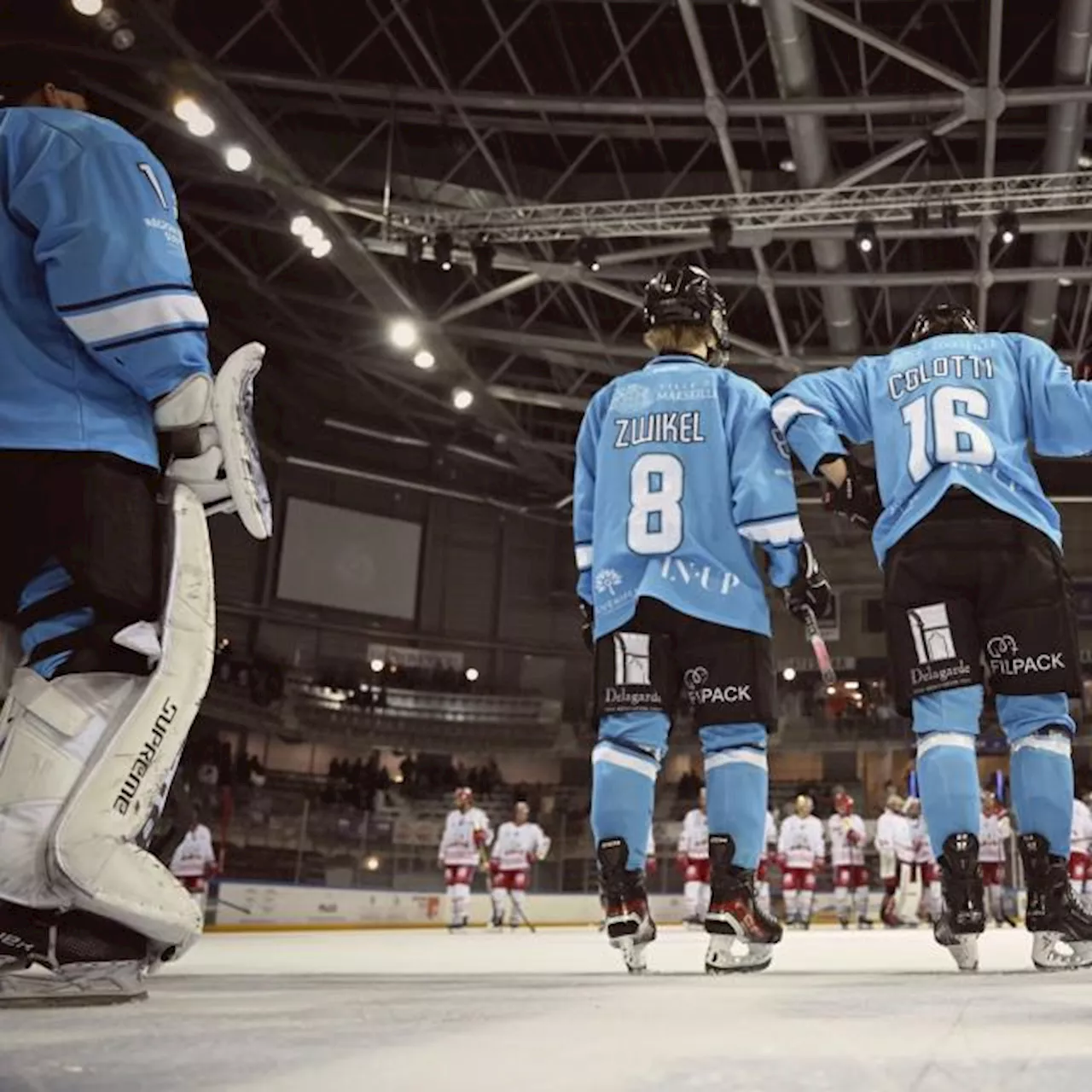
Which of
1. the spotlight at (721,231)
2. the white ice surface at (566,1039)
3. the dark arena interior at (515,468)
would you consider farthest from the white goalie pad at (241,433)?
the spotlight at (721,231)

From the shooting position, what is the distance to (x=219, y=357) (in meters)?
20.4

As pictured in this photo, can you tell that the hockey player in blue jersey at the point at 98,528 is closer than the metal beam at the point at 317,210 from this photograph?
Yes

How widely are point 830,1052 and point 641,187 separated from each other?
1470cm

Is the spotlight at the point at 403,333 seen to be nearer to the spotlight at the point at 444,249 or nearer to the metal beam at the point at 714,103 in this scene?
the spotlight at the point at 444,249

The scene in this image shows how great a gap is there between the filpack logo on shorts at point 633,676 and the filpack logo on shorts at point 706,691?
0.10 meters

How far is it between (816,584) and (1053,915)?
3.33ft

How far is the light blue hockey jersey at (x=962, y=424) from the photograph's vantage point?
3.33 m

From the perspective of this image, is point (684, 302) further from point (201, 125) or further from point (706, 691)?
point (201, 125)

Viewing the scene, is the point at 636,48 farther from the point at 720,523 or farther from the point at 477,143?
the point at 720,523

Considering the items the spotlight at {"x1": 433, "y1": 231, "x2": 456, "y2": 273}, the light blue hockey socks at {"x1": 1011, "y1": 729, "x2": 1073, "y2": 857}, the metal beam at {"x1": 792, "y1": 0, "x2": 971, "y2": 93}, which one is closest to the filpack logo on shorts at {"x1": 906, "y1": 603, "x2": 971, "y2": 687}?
the light blue hockey socks at {"x1": 1011, "y1": 729, "x2": 1073, "y2": 857}

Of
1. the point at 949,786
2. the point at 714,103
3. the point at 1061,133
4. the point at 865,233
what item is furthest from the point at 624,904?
the point at 1061,133

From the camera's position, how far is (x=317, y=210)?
→ 539 inches

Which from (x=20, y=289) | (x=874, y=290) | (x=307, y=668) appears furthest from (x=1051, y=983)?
(x=307, y=668)

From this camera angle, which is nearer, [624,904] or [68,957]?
[68,957]
